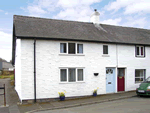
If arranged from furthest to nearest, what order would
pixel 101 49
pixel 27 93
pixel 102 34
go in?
pixel 102 34, pixel 101 49, pixel 27 93

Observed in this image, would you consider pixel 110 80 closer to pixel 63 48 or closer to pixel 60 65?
pixel 60 65

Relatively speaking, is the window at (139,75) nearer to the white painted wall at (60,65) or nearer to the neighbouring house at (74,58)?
the neighbouring house at (74,58)

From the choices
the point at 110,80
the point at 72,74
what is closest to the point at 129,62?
the point at 110,80

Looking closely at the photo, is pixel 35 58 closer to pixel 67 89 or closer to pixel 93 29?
pixel 67 89

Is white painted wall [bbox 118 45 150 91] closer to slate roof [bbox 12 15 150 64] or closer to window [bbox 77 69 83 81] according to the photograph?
slate roof [bbox 12 15 150 64]

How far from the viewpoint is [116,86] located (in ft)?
49.1

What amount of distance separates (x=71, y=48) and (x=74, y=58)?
820 millimetres

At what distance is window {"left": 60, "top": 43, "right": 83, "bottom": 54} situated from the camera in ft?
43.2

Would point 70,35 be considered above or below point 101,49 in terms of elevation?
above

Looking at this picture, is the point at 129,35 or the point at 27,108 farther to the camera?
the point at 129,35

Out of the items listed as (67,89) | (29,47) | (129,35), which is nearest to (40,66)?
(29,47)

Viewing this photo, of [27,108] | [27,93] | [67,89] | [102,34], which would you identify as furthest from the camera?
[102,34]

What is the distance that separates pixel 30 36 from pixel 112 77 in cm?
777

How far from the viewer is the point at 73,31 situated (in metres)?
14.5
